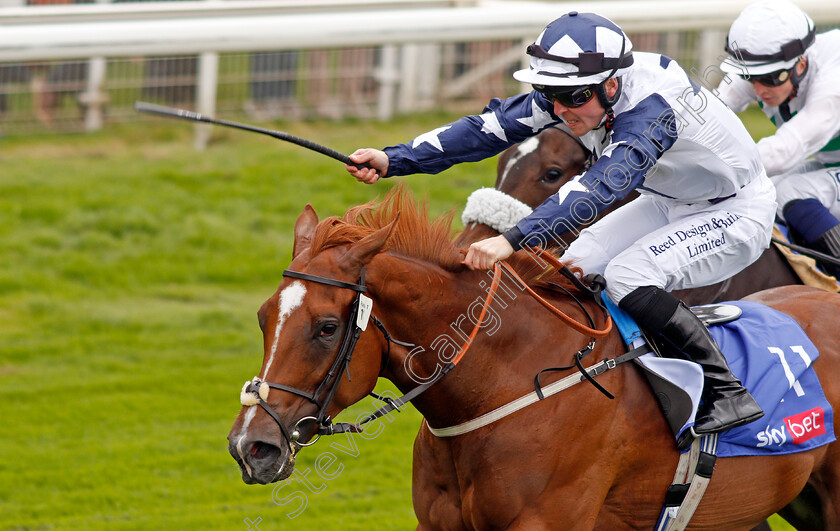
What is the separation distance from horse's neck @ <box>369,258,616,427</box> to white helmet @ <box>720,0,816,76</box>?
77.2 inches

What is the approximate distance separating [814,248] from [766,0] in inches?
46.7

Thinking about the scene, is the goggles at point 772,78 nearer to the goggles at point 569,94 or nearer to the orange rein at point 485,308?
the goggles at point 569,94

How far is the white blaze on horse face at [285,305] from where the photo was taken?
291cm

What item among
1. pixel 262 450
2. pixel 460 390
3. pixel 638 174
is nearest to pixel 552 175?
pixel 638 174

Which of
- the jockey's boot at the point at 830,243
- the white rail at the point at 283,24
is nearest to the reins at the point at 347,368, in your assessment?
the jockey's boot at the point at 830,243

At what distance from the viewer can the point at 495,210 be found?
460 cm

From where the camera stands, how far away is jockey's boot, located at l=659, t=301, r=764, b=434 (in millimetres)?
3393

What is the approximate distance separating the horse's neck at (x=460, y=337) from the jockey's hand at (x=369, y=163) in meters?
0.51

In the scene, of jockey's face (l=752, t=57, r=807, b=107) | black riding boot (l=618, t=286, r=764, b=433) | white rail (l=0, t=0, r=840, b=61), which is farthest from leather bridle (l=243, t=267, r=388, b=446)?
white rail (l=0, t=0, r=840, b=61)

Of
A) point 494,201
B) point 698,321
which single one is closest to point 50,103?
point 494,201

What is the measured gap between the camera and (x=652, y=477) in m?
3.40

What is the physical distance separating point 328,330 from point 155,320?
5686 millimetres

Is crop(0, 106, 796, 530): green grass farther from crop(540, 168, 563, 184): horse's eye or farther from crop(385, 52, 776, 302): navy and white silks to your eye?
crop(540, 168, 563, 184): horse's eye

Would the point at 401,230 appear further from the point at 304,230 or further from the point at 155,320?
the point at 155,320
